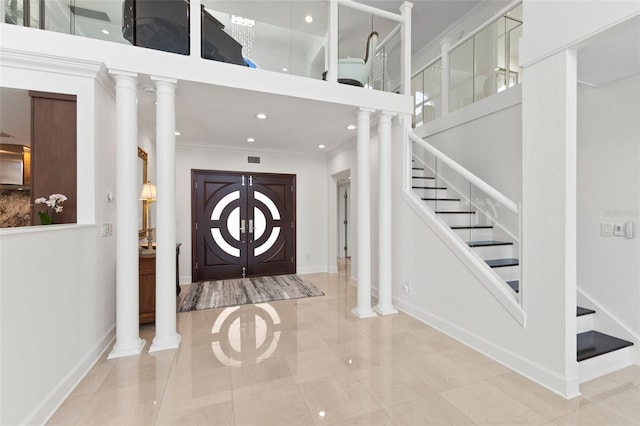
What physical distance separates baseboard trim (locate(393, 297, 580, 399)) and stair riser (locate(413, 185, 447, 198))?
5.62ft

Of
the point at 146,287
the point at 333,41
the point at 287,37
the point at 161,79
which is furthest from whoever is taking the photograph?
the point at 287,37

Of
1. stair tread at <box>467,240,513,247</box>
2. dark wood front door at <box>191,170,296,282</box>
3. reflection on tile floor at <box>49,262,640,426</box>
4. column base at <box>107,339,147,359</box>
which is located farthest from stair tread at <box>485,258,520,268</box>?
dark wood front door at <box>191,170,296,282</box>

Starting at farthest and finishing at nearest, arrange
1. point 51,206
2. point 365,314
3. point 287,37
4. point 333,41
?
point 287,37 < point 365,314 < point 333,41 < point 51,206

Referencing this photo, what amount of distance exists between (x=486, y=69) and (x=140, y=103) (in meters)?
5.02

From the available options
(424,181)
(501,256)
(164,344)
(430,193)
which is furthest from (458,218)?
(164,344)

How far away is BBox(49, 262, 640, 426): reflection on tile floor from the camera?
1.86 metres

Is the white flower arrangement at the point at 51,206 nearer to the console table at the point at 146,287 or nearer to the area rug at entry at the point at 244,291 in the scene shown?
the console table at the point at 146,287

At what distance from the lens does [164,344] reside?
2785 mm

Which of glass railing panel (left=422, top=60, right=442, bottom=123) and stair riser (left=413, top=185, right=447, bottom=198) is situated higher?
glass railing panel (left=422, top=60, right=442, bottom=123)

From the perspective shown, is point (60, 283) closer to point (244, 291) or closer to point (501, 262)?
point (244, 291)

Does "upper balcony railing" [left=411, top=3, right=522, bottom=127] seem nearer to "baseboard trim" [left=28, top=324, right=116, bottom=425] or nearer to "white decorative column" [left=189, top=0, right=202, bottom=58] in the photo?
"white decorative column" [left=189, top=0, right=202, bottom=58]

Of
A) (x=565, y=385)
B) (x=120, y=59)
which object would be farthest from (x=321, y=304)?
(x=120, y=59)

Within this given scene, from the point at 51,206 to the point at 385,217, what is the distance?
3460 millimetres

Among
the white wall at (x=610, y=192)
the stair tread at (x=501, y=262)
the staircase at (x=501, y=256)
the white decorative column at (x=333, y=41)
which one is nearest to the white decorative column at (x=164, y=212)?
the white decorative column at (x=333, y=41)
